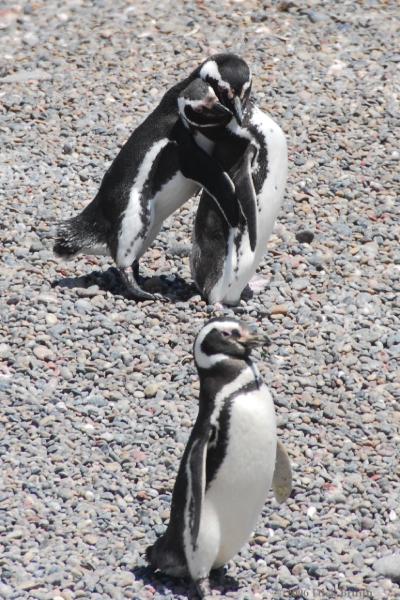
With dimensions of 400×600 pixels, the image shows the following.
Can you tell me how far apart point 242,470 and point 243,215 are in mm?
2385

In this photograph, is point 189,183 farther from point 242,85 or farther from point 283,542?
point 283,542

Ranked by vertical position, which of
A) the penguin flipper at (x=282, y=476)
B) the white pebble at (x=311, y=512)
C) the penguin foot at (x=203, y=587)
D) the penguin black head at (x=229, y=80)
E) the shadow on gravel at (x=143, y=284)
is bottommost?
the shadow on gravel at (x=143, y=284)

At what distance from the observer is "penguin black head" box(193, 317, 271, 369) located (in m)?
5.30

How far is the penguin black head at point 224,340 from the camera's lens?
5.30 m

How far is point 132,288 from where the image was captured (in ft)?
24.5

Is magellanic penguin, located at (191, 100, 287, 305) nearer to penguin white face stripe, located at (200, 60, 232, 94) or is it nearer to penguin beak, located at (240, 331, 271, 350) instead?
penguin white face stripe, located at (200, 60, 232, 94)

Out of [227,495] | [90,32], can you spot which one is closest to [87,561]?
[227,495]

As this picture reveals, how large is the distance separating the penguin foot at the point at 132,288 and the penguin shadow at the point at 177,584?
2275 mm

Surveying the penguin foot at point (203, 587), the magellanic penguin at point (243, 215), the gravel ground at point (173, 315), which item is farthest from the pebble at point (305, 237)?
the penguin foot at point (203, 587)

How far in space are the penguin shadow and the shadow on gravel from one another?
2.34 meters

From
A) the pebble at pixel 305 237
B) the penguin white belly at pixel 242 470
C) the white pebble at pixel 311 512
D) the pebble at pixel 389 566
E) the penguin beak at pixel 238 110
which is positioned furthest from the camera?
the pebble at pixel 305 237

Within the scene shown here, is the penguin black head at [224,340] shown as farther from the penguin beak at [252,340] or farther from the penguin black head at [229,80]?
the penguin black head at [229,80]

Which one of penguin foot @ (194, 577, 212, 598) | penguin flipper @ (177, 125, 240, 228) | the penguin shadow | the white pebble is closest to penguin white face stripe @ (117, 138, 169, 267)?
penguin flipper @ (177, 125, 240, 228)

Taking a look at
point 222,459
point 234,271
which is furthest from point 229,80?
point 222,459
